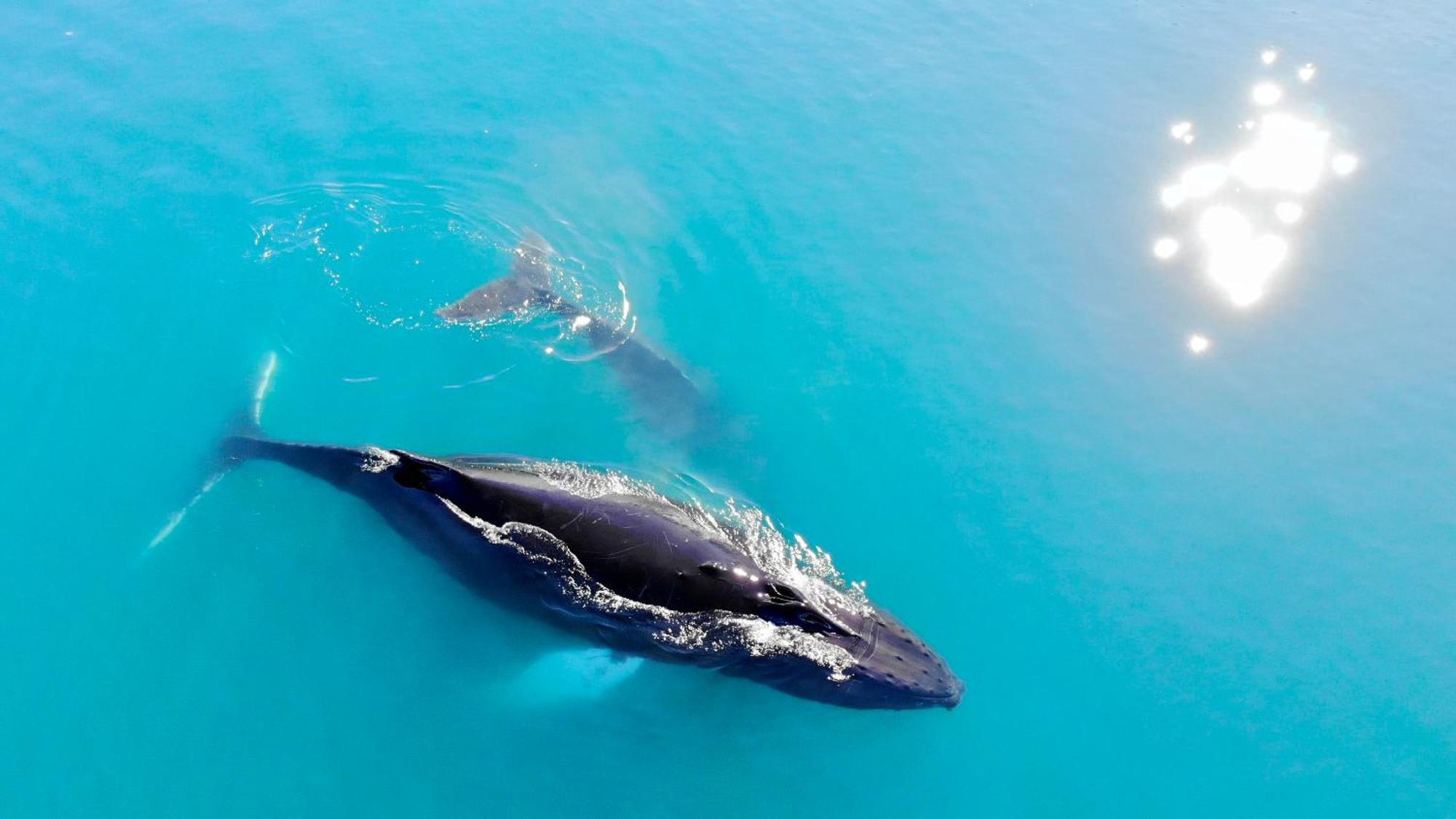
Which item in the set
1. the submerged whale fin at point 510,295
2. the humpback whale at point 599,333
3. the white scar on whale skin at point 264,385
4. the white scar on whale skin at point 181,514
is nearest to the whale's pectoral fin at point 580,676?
the humpback whale at point 599,333

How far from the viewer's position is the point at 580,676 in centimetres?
1417

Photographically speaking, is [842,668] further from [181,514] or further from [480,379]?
[181,514]

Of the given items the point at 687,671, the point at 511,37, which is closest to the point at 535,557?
the point at 687,671

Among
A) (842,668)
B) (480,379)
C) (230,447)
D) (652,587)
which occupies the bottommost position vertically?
(230,447)

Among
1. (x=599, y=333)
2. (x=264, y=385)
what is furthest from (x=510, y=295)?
(x=264, y=385)

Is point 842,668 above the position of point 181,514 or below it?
above

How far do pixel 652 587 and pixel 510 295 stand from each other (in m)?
8.78

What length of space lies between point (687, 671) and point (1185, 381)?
12146mm

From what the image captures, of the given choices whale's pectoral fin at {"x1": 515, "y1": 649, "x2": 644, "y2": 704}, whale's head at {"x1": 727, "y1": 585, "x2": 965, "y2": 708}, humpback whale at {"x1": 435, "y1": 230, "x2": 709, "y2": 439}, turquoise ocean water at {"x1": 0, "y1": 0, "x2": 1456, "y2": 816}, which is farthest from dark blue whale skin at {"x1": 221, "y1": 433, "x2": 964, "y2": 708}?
humpback whale at {"x1": 435, "y1": 230, "x2": 709, "y2": 439}

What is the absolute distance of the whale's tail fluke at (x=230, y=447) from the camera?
53.1 feet

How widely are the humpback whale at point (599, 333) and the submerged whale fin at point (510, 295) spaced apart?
16mm

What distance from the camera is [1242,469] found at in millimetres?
17266

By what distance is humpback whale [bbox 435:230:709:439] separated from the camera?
1772 cm

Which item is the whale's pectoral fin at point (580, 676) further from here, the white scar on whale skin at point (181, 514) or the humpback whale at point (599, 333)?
the white scar on whale skin at point (181, 514)
